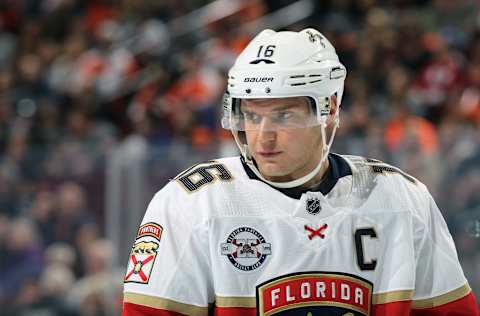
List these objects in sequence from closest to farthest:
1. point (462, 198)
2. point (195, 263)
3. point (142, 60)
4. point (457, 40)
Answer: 1. point (195, 263)
2. point (462, 198)
3. point (457, 40)
4. point (142, 60)

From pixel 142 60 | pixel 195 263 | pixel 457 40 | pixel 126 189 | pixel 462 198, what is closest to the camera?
pixel 195 263

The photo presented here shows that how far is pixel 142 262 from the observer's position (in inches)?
94.3

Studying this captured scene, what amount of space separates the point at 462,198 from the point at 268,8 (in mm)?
3494

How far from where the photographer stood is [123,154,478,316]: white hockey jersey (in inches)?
93.4

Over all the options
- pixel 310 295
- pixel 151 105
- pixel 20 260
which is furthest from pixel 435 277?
pixel 151 105

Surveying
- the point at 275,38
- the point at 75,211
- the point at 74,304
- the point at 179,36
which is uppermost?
the point at 179,36

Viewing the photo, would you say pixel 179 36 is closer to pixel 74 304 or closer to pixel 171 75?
pixel 171 75

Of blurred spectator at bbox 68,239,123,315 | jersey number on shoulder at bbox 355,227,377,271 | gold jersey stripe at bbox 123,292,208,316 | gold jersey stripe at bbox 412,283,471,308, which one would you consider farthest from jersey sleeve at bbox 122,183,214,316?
blurred spectator at bbox 68,239,123,315

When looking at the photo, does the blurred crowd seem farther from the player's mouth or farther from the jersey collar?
the player's mouth

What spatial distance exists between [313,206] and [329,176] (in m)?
0.13

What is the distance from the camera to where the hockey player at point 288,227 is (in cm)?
238

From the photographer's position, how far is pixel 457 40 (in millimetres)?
6941

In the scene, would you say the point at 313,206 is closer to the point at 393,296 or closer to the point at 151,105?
the point at 393,296

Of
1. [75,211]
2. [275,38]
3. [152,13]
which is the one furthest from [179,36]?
[275,38]
